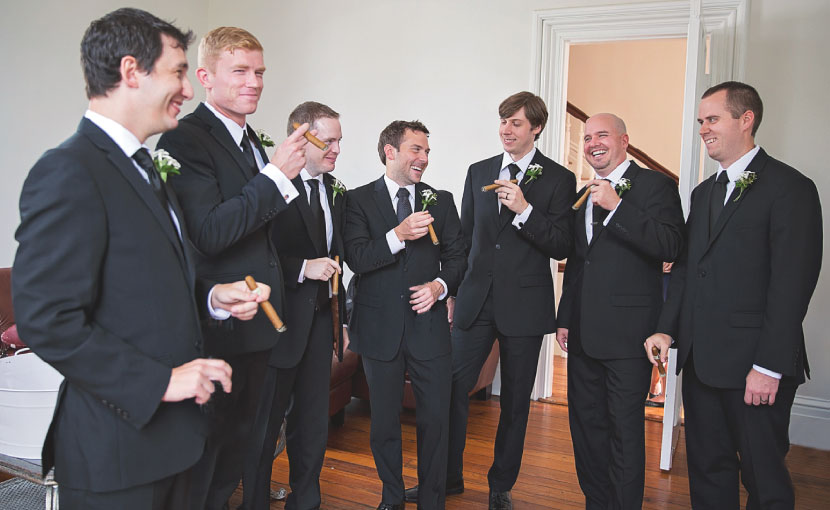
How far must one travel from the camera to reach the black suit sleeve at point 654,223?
101 inches

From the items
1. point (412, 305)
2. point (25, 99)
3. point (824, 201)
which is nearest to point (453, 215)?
point (412, 305)

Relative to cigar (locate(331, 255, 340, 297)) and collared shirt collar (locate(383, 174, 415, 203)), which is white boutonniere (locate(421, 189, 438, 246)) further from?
cigar (locate(331, 255, 340, 297))

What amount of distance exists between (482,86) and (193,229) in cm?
363

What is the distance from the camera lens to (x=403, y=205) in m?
2.90

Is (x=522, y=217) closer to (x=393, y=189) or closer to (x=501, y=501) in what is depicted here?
(x=393, y=189)

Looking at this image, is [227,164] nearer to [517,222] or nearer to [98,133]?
[98,133]

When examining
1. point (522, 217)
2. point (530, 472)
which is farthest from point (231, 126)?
point (530, 472)

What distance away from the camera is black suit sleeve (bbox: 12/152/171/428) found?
1.23 meters

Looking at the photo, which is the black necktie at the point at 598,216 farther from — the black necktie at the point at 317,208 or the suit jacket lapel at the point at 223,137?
the suit jacket lapel at the point at 223,137

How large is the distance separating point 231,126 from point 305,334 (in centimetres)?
87

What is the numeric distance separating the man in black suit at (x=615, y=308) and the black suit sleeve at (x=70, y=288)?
1900 millimetres

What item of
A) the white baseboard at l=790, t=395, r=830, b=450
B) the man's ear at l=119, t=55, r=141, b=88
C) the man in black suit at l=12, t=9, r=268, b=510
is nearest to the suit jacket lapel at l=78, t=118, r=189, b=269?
the man in black suit at l=12, t=9, r=268, b=510

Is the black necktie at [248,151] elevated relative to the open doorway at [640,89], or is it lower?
lower

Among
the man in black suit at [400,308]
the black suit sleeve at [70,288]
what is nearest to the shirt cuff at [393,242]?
the man in black suit at [400,308]
